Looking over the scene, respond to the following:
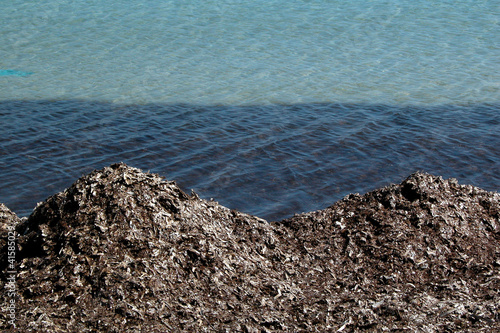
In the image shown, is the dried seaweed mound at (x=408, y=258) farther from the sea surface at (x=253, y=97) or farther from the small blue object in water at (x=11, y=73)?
the small blue object in water at (x=11, y=73)

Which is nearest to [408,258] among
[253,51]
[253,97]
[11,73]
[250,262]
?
[250,262]

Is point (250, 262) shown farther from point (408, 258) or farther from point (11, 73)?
point (11, 73)

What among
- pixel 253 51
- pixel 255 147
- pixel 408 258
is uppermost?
pixel 408 258

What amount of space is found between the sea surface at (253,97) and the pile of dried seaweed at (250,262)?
5.26 ft

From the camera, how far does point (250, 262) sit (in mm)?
4902

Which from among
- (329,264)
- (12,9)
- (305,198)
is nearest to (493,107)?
(305,198)

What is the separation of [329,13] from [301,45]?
3.30 m

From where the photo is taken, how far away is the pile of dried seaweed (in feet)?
13.8

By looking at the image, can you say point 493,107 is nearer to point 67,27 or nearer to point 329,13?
point 329,13

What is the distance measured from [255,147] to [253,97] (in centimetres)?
231

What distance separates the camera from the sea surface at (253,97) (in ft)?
25.9

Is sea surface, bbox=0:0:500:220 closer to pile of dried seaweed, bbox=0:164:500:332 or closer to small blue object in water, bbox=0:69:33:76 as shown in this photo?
small blue object in water, bbox=0:69:33:76

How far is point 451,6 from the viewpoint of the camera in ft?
56.9

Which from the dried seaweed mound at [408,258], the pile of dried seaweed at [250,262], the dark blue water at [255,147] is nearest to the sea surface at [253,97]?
the dark blue water at [255,147]
